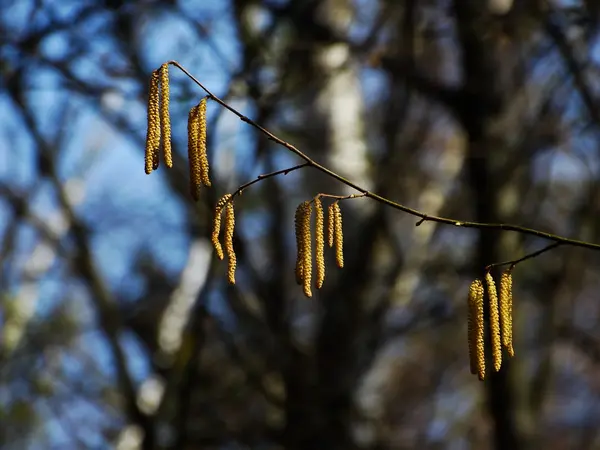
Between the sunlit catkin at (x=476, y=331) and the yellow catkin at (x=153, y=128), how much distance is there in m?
0.77

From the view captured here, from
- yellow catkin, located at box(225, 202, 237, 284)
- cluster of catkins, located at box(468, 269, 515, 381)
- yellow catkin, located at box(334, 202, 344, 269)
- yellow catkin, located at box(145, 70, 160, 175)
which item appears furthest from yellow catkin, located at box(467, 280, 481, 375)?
yellow catkin, located at box(145, 70, 160, 175)

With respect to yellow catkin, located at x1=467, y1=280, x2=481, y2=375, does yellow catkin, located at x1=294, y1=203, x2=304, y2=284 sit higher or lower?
higher

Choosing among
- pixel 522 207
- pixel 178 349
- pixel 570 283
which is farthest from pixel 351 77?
pixel 178 349

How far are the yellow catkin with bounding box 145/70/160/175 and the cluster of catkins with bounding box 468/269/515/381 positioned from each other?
771 millimetres

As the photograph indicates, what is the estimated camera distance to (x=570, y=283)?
8055mm

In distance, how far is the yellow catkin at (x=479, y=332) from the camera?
2.07 m

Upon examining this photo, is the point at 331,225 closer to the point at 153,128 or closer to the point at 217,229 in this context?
the point at 217,229

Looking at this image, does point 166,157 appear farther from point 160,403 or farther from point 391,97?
point 391,97

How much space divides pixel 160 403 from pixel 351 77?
4.01 meters

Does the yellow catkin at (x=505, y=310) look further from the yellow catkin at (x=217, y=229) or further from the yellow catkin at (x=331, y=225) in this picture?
the yellow catkin at (x=217, y=229)

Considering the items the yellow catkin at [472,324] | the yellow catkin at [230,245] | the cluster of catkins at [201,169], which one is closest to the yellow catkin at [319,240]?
the cluster of catkins at [201,169]

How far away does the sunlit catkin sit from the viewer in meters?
2.07

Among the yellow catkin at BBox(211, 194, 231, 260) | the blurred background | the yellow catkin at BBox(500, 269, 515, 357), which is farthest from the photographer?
the blurred background

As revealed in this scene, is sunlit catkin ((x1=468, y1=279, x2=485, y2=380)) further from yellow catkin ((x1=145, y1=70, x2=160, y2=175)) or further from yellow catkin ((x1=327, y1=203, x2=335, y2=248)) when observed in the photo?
yellow catkin ((x1=145, y1=70, x2=160, y2=175))
